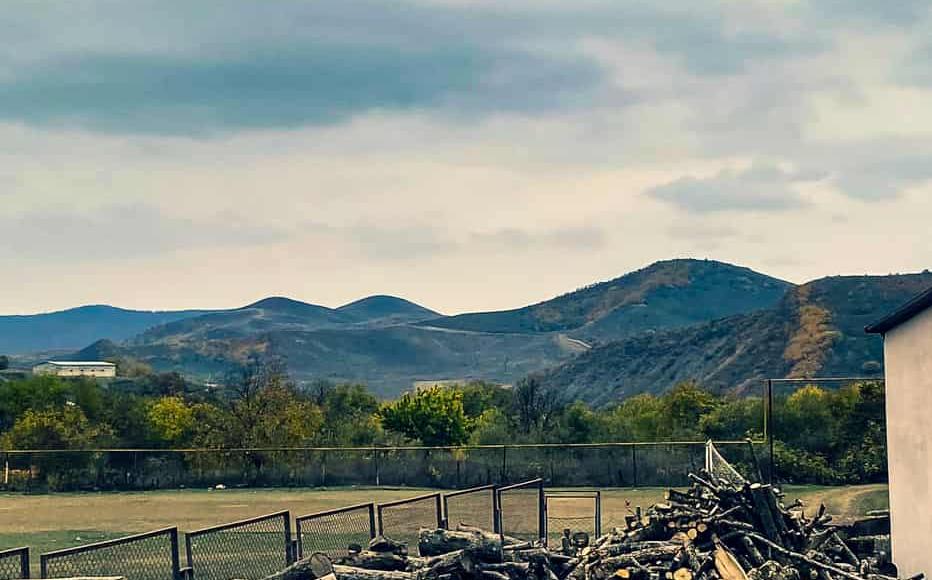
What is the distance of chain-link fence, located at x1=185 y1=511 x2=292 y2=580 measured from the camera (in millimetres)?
19256

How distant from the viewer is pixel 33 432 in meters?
55.2

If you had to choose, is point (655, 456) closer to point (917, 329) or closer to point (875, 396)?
point (875, 396)

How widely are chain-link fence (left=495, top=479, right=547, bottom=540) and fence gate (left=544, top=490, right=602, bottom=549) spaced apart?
1.43ft

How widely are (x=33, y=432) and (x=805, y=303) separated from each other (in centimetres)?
8534

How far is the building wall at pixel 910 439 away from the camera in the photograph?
720 inches

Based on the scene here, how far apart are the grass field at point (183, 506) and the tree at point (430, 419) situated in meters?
9.87

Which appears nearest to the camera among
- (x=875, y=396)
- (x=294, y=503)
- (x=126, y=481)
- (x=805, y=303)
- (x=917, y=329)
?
(x=917, y=329)

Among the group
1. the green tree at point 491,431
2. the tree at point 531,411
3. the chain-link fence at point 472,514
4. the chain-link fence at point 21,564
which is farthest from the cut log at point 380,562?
the tree at point 531,411

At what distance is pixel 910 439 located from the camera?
18781 mm

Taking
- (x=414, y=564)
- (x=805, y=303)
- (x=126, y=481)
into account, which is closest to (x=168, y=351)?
(x=805, y=303)

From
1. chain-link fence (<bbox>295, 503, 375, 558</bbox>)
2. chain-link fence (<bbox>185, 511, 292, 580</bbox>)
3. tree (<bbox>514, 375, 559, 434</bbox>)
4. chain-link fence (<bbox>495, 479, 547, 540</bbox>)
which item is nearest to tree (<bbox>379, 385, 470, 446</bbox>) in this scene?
tree (<bbox>514, 375, 559, 434</bbox>)

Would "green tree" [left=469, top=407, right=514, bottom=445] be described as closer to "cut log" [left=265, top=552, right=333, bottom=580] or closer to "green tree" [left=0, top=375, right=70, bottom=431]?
"green tree" [left=0, top=375, right=70, bottom=431]

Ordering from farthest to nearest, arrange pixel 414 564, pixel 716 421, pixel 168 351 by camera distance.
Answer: pixel 168 351 < pixel 716 421 < pixel 414 564

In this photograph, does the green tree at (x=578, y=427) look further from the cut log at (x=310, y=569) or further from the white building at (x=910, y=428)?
the cut log at (x=310, y=569)
